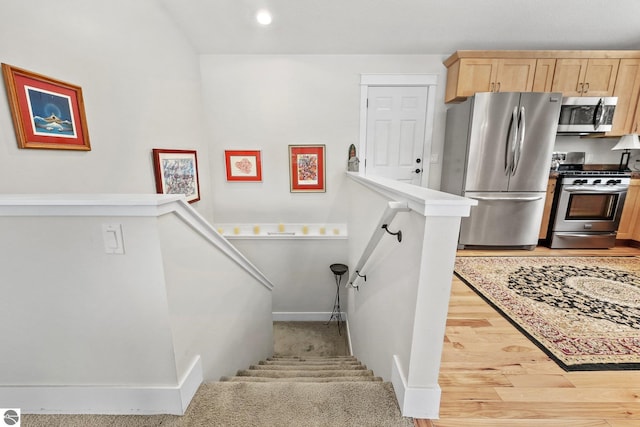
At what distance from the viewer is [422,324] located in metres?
0.97

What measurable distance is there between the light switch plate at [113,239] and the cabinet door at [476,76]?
3.47 meters

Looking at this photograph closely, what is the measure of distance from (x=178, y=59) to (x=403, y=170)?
297 cm

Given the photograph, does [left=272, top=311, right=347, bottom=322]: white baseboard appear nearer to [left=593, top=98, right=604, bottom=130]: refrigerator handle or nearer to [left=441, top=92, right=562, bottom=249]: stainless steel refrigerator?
[left=441, top=92, right=562, bottom=249]: stainless steel refrigerator

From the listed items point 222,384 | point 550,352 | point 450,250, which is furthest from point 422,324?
point 550,352

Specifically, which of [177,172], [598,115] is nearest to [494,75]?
[598,115]

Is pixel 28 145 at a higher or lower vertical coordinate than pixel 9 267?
higher

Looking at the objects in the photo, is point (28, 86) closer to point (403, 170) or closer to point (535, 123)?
point (403, 170)

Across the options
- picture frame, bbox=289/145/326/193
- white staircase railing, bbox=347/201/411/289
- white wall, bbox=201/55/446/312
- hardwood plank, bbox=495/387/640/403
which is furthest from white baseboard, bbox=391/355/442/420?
picture frame, bbox=289/145/326/193

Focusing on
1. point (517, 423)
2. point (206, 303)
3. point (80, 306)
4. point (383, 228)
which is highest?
point (383, 228)

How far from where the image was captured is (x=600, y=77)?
293 centimetres

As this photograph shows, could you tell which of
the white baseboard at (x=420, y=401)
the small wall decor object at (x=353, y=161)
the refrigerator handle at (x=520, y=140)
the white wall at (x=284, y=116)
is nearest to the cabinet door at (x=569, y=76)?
the refrigerator handle at (x=520, y=140)

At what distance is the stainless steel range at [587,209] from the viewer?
9.78 ft

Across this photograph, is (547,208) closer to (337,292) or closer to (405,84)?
(405,84)

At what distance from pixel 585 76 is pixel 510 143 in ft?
4.02
